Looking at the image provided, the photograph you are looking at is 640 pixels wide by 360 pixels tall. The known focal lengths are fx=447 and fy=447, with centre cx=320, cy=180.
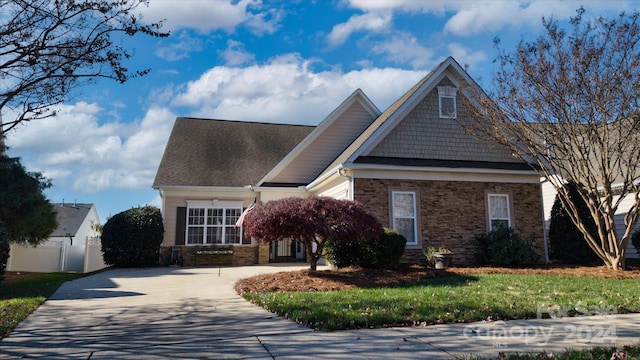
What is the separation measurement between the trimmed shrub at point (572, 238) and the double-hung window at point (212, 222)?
41.5 ft

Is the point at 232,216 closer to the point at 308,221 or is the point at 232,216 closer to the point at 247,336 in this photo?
the point at 308,221

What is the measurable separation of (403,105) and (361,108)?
5194mm

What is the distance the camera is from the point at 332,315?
6641 mm

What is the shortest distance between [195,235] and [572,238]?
1483cm

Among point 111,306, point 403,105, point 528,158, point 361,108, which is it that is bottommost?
point 111,306

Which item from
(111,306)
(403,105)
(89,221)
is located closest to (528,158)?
(403,105)

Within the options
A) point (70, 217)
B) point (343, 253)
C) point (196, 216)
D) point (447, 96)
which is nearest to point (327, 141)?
point (447, 96)

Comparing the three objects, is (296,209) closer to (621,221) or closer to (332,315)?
(332,315)

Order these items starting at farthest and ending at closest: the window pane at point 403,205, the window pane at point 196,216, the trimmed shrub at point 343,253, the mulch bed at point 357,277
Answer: the window pane at point 196,216
the window pane at point 403,205
the trimmed shrub at point 343,253
the mulch bed at point 357,277

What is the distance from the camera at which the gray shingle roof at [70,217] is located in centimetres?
3969

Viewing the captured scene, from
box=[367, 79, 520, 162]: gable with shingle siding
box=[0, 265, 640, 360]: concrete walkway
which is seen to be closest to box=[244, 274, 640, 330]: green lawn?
box=[0, 265, 640, 360]: concrete walkway

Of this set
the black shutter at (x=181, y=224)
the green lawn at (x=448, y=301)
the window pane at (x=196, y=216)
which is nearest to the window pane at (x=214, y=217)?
the window pane at (x=196, y=216)

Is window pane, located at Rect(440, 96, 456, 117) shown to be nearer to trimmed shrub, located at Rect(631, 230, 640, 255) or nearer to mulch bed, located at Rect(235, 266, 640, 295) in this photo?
mulch bed, located at Rect(235, 266, 640, 295)

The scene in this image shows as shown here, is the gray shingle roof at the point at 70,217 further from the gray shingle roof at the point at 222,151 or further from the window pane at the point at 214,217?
the window pane at the point at 214,217
